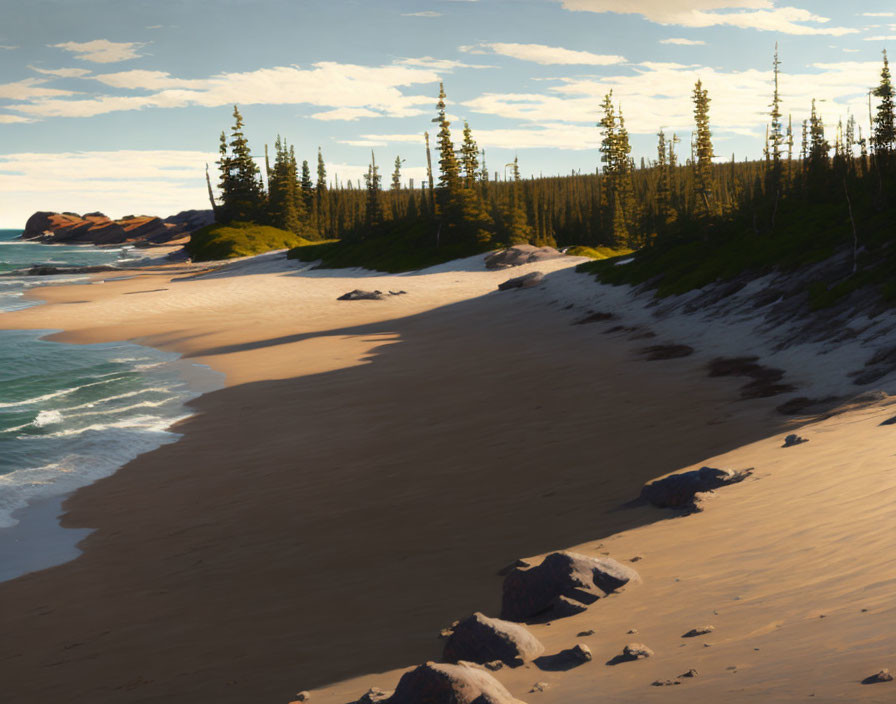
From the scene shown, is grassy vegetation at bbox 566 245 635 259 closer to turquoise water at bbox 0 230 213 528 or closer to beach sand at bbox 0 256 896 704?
turquoise water at bbox 0 230 213 528

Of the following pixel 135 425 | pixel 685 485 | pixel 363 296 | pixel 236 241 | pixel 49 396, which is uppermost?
pixel 236 241

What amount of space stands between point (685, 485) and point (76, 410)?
1727 centimetres

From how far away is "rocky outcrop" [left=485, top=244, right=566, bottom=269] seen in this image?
59219mm

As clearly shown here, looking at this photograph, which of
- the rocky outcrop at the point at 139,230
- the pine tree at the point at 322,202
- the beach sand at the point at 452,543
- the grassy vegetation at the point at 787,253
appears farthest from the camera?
the rocky outcrop at the point at 139,230

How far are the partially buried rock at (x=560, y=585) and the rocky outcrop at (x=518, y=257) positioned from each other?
5248 centimetres

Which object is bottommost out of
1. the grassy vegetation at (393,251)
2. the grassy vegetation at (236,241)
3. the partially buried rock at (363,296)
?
the partially buried rock at (363,296)

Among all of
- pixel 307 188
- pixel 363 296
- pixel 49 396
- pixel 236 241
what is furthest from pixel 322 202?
pixel 49 396

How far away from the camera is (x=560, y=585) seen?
688 centimetres

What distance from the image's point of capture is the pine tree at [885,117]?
37.0 meters

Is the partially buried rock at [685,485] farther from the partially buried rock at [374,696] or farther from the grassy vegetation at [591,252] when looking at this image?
the grassy vegetation at [591,252]

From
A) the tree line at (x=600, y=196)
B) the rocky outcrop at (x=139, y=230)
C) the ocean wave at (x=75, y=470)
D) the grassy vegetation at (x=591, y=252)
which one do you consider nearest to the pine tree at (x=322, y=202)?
the tree line at (x=600, y=196)

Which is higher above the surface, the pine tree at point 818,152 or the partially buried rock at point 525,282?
the pine tree at point 818,152

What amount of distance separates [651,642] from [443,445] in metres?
8.24

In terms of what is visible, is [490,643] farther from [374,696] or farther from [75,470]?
[75,470]
